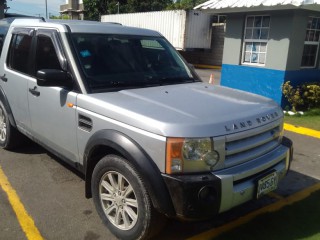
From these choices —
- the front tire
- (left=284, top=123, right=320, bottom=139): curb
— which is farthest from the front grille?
(left=284, top=123, right=320, bottom=139): curb

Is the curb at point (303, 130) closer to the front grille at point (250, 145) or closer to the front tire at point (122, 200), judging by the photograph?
the front grille at point (250, 145)

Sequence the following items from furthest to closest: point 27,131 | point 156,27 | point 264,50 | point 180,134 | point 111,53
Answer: point 156,27, point 264,50, point 27,131, point 111,53, point 180,134

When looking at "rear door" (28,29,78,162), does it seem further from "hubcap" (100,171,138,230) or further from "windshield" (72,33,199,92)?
"hubcap" (100,171,138,230)

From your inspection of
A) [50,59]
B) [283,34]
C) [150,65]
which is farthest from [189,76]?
[283,34]

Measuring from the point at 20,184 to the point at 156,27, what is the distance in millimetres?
19070

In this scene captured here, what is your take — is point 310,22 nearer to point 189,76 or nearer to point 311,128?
point 311,128

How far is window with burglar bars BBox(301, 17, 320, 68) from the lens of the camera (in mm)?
9133

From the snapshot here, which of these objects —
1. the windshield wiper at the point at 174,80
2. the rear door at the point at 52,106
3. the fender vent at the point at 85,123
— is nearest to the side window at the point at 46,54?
the rear door at the point at 52,106

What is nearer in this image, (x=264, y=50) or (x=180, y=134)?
(x=180, y=134)

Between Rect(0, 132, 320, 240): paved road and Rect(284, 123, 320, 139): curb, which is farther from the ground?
Rect(284, 123, 320, 139): curb

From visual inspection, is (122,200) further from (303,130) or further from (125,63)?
(303,130)

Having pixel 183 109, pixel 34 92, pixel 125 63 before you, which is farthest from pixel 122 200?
pixel 34 92

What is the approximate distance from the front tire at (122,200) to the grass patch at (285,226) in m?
0.82

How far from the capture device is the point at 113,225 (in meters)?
3.25
